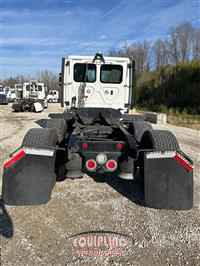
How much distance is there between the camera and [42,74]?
3521 inches

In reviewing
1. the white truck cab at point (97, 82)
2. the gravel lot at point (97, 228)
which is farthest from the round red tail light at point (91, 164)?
the white truck cab at point (97, 82)

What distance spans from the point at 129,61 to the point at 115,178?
3.48 meters

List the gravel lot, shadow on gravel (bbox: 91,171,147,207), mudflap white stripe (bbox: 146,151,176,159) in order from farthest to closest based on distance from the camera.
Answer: shadow on gravel (bbox: 91,171,147,207) < mudflap white stripe (bbox: 146,151,176,159) < the gravel lot

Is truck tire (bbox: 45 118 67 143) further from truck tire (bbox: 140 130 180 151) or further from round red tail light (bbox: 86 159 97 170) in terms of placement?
truck tire (bbox: 140 130 180 151)

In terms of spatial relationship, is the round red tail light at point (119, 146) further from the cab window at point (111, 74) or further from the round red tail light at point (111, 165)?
the cab window at point (111, 74)

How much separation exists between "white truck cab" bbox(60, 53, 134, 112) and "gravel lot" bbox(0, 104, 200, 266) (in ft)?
10.5

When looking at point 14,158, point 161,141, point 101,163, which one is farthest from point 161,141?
point 14,158

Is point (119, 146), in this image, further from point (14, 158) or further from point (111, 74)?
point (111, 74)

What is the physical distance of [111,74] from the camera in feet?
20.6

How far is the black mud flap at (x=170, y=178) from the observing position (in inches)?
114

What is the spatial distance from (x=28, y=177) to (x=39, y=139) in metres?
0.53

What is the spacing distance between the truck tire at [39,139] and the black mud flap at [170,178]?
1.35m

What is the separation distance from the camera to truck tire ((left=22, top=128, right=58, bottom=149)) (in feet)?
9.68

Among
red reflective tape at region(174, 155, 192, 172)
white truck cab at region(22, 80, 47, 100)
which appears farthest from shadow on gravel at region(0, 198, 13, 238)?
white truck cab at region(22, 80, 47, 100)
